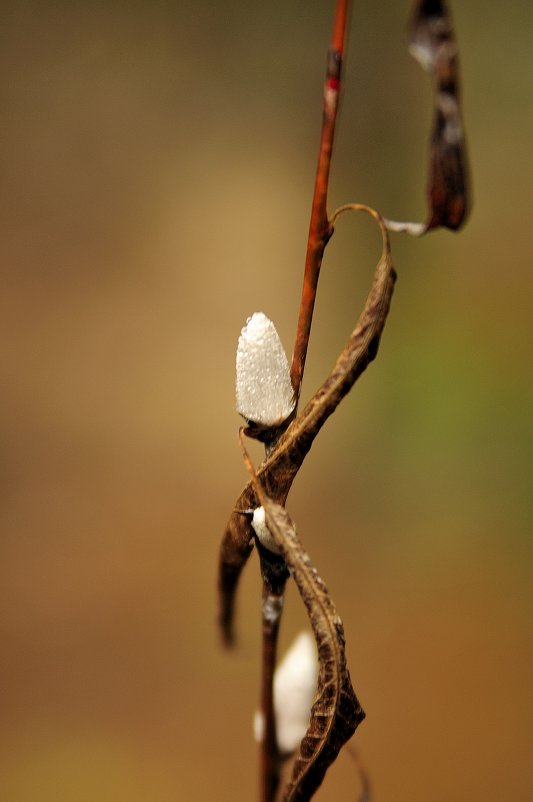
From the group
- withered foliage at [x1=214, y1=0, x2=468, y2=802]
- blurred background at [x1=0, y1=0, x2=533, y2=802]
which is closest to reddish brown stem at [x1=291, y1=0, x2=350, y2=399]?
withered foliage at [x1=214, y1=0, x2=468, y2=802]

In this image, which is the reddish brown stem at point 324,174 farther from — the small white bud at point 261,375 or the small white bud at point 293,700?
the small white bud at point 293,700

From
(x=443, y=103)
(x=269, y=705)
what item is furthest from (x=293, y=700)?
(x=443, y=103)

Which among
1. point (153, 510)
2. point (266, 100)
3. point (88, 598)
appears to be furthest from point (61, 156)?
point (88, 598)

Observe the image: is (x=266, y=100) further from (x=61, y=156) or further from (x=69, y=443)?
(x=69, y=443)

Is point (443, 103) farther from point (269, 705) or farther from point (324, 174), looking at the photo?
point (269, 705)

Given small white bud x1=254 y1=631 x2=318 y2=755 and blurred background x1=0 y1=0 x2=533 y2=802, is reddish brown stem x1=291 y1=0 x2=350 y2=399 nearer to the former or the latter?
small white bud x1=254 y1=631 x2=318 y2=755

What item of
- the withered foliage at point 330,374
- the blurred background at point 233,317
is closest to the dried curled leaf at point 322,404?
the withered foliage at point 330,374
